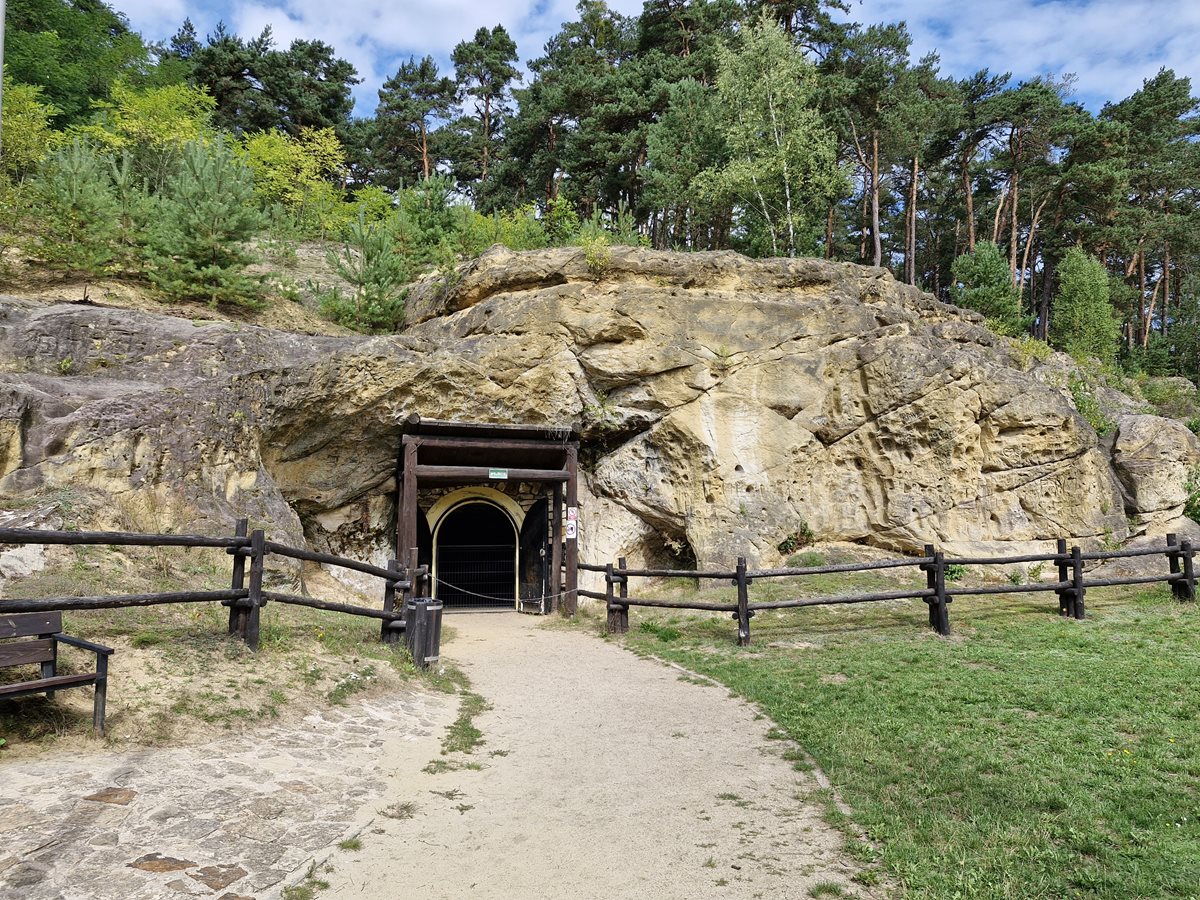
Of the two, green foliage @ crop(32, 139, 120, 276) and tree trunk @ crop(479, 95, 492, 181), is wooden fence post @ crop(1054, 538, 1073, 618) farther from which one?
tree trunk @ crop(479, 95, 492, 181)

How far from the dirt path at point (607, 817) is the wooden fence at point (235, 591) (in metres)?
2.05

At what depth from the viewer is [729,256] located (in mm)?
16359

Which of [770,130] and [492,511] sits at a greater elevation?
[770,130]

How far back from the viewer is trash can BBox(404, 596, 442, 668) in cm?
793

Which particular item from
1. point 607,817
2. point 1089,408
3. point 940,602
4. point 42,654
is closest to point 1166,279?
point 1089,408

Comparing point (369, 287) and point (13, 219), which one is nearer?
point (13, 219)

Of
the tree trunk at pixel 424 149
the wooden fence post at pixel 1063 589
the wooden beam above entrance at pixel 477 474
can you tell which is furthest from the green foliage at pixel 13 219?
the wooden fence post at pixel 1063 589

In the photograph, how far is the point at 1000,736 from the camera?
554cm

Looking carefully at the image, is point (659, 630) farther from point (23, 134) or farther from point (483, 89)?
point (483, 89)

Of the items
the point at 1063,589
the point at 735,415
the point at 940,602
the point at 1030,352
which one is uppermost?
the point at 1030,352

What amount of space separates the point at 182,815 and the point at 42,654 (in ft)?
5.00

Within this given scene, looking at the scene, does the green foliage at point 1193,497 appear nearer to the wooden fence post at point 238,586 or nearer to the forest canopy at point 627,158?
the forest canopy at point 627,158

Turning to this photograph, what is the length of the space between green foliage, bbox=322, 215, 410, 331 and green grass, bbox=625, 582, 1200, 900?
10767 millimetres

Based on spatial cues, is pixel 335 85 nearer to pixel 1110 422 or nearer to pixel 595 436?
pixel 595 436
